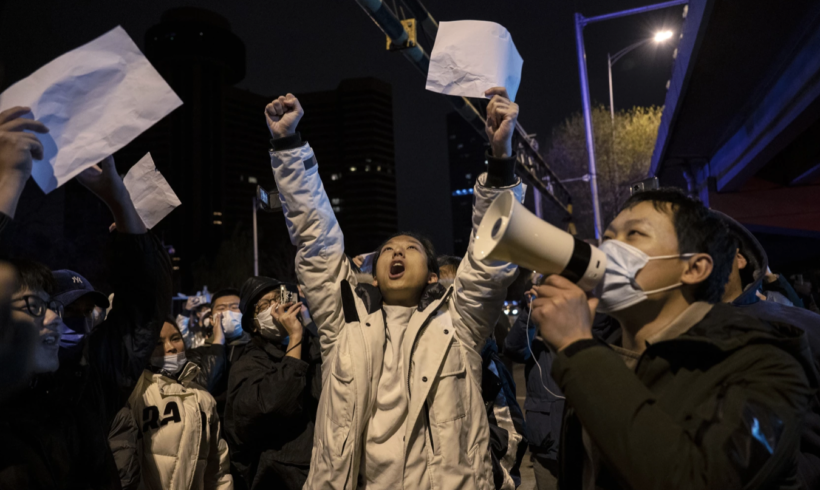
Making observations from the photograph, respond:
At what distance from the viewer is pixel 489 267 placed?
2.54 meters

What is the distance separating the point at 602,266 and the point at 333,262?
58.2 inches

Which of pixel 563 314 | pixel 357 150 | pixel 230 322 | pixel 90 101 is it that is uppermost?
pixel 357 150

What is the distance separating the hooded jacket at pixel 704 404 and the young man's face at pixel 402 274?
145cm


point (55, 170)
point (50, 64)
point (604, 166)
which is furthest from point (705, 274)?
point (604, 166)

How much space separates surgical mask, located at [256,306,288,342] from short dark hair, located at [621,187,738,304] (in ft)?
8.59

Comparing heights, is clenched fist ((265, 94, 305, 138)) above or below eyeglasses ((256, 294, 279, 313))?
above

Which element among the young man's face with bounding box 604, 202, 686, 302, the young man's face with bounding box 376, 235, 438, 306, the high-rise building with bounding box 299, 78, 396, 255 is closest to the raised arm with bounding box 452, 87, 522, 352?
the young man's face with bounding box 376, 235, 438, 306

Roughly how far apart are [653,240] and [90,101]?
69.8 inches

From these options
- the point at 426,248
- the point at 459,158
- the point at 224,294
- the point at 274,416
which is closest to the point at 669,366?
the point at 426,248

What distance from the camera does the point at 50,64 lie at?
67.4 inches

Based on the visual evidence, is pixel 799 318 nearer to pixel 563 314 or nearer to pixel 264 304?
pixel 563 314

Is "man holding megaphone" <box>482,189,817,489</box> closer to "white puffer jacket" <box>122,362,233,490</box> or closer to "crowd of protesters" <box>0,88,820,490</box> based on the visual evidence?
"crowd of protesters" <box>0,88,820,490</box>

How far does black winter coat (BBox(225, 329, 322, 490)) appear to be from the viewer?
3178 millimetres

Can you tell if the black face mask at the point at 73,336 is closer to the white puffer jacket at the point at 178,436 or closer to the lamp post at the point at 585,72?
the white puffer jacket at the point at 178,436
